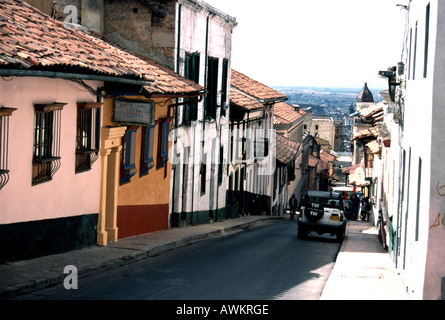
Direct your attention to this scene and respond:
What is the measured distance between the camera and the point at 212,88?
89.2 ft

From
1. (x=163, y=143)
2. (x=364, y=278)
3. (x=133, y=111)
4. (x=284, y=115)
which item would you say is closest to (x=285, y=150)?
(x=284, y=115)

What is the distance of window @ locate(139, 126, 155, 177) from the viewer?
19188 millimetres

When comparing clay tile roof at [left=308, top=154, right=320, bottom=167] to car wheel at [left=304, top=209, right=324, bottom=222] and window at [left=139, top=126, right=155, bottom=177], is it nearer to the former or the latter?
car wheel at [left=304, top=209, right=324, bottom=222]

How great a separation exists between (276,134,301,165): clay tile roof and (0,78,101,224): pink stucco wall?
27708mm

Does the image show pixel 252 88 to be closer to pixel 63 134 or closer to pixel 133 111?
pixel 133 111

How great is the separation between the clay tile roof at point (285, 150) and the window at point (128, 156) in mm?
24912

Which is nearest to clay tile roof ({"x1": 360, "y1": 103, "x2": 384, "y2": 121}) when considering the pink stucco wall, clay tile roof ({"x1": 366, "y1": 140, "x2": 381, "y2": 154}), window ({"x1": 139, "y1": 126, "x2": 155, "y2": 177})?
clay tile roof ({"x1": 366, "y1": 140, "x2": 381, "y2": 154})

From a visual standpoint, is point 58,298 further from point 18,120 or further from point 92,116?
point 92,116

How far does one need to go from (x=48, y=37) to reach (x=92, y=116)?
2072 mm

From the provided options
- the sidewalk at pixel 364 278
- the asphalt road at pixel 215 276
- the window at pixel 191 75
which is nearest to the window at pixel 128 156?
the asphalt road at pixel 215 276

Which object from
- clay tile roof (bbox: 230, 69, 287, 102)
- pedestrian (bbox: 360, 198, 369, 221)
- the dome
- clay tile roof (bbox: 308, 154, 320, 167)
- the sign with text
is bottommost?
pedestrian (bbox: 360, 198, 369, 221)

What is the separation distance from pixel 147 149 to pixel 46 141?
5.59 metres

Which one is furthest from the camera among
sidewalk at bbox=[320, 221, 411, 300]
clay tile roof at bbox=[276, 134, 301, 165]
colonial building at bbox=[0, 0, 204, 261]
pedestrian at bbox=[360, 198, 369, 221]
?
pedestrian at bbox=[360, 198, 369, 221]
